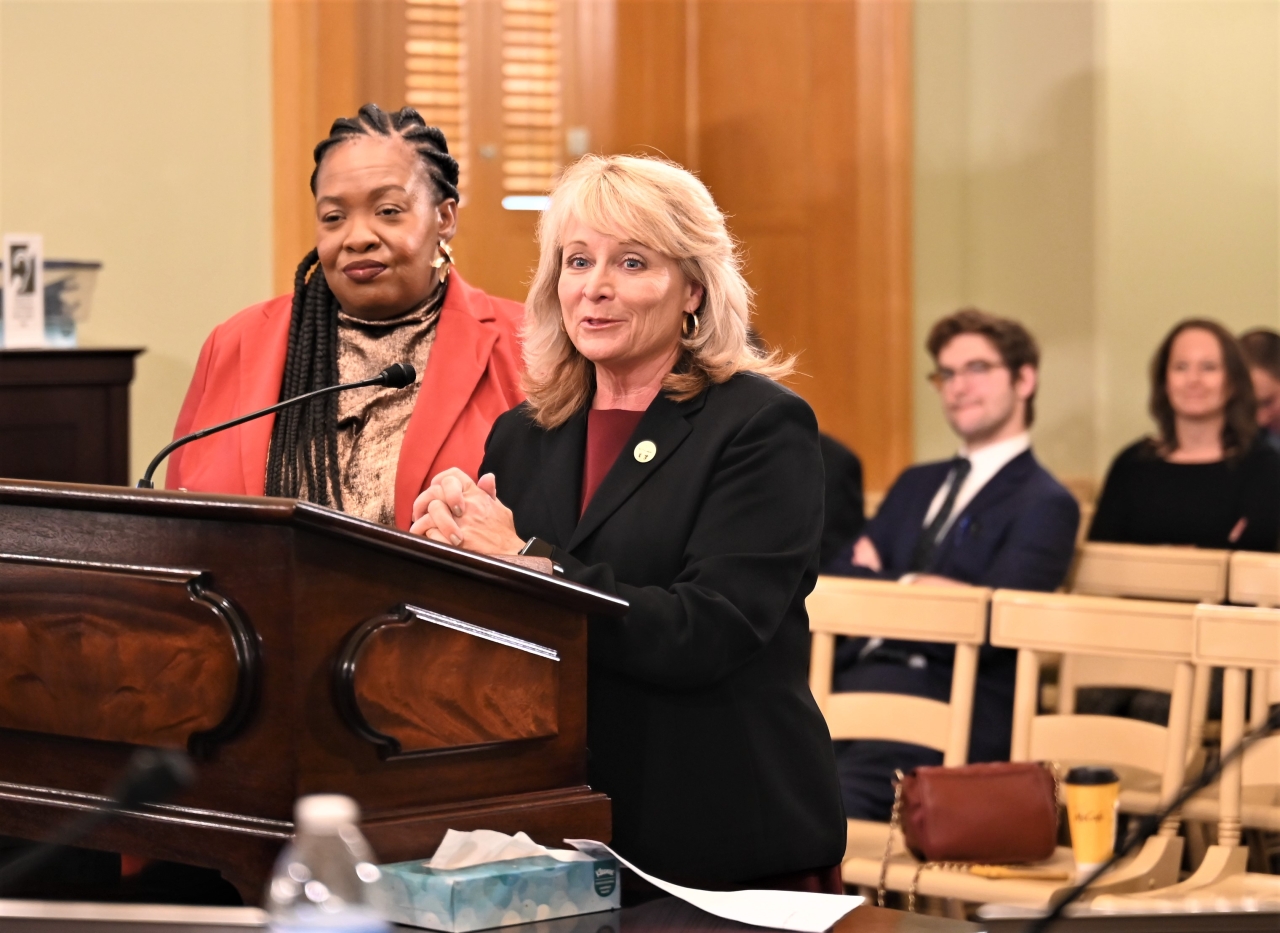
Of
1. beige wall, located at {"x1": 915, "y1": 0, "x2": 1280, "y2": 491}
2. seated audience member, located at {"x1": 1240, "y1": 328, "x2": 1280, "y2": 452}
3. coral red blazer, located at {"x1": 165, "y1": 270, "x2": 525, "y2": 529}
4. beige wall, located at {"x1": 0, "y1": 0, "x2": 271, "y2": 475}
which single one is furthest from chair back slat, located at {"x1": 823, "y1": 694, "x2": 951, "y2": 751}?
beige wall, located at {"x1": 915, "y1": 0, "x2": 1280, "y2": 491}

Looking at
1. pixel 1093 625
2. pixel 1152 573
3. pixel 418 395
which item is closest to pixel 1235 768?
pixel 1093 625

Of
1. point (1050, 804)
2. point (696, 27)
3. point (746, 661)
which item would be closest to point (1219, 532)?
point (1050, 804)

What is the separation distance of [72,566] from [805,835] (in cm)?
82

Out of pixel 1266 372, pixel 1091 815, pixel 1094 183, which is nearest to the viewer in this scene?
pixel 1091 815

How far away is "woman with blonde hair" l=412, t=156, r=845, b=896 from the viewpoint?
1.77 meters

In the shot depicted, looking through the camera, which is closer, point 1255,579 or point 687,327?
point 687,327

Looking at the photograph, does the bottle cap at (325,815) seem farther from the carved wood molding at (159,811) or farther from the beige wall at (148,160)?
the beige wall at (148,160)

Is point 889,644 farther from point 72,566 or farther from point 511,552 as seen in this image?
point 72,566

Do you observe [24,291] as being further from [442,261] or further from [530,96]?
[442,261]

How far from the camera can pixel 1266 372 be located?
Result: 5371 mm

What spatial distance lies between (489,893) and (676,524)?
0.54 meters

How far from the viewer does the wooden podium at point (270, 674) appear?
1.44 meters

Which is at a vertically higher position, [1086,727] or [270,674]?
[270,674]

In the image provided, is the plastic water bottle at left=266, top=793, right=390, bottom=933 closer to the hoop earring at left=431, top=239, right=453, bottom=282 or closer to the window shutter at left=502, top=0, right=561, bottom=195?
the hoop earring at left=431, top=239, right=453, bottom=282
